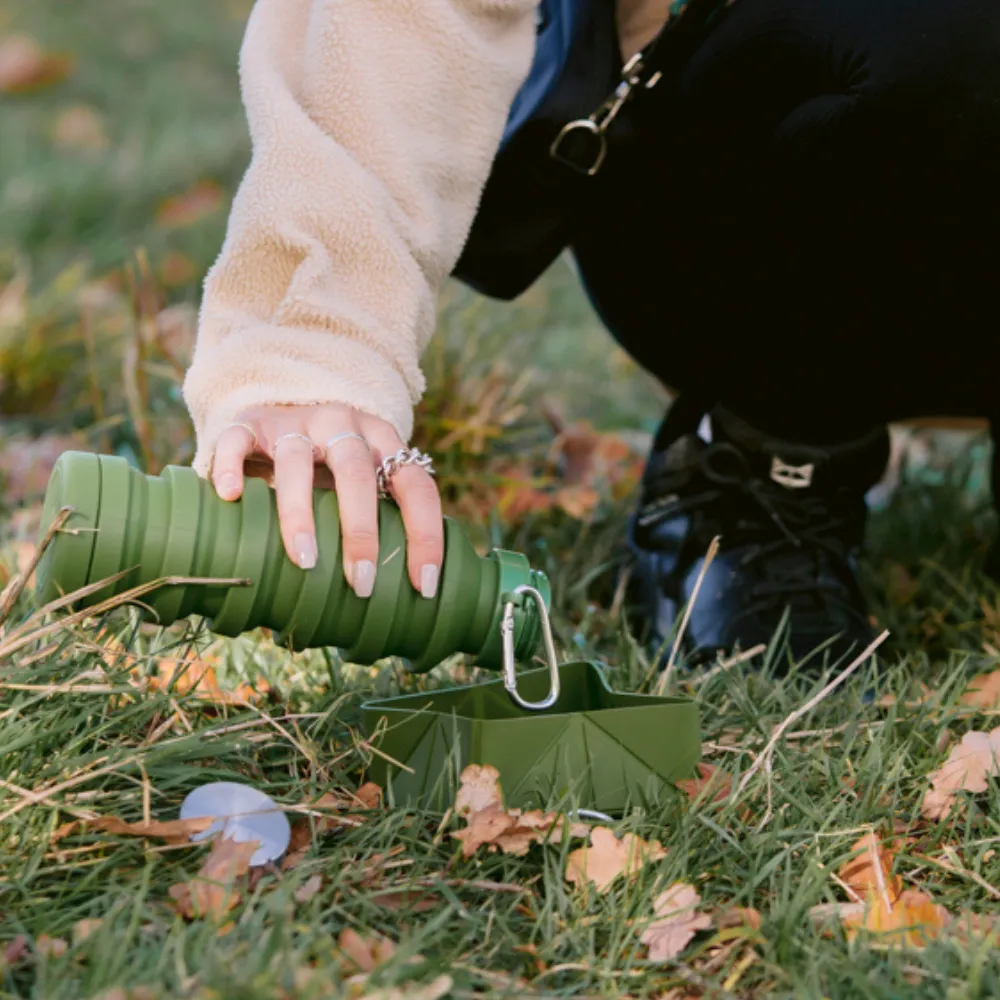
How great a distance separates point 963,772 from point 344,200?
811 mm

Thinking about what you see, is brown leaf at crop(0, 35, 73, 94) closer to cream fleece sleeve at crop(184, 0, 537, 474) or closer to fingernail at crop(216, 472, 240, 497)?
cream fleece sleeve at crop(184, 0, 537, 474)

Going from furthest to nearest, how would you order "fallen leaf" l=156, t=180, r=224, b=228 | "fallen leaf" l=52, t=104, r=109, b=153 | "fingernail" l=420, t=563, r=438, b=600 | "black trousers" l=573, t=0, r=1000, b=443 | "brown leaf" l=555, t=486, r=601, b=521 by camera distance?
"fallen leaf" l=52, t=104, r=109, b=153 → "fallen leaf" l=156, t=180, r=224, b=228 → "brown leaf" l=555, t=486, r=601, b=521 → "black trousers" l=573, t=0, r=1000, b=443 → "fingernail" l=420, t=563, r=438, b=600

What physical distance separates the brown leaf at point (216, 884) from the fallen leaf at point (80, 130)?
3.16 meters

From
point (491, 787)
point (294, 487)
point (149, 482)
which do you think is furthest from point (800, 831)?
point (149, 482)

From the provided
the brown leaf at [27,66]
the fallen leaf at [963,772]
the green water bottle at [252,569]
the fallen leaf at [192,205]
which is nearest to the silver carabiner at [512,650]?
the green water bottle at [252,569]

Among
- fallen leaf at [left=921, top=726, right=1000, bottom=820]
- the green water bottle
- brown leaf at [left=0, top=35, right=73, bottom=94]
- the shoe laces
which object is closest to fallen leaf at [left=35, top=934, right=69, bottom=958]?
the green water bottle

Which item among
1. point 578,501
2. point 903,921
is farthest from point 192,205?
point 903,921

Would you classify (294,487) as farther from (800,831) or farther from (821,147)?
(821,147)

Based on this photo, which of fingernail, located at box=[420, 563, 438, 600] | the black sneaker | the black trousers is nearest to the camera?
fingernail, located at box=[420, 563, 438, 600]

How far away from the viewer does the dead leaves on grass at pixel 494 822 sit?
1.05 metres

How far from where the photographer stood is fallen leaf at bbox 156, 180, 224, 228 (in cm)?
333

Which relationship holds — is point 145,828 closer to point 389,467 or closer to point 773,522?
point 389,467

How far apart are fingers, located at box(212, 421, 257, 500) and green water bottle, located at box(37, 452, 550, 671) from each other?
0.04 feet

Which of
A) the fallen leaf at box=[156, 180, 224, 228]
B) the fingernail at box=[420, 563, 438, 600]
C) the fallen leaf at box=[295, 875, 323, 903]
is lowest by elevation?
the fallen leaf at box=[156, 180, 224, 228]
